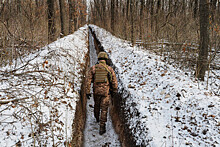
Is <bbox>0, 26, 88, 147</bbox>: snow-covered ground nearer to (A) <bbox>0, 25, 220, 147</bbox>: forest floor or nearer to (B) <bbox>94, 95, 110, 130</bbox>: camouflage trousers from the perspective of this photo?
(A) <bbox>0, 25, 220, 147</bbox>: forest floor

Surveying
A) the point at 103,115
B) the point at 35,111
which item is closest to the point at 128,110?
the point at 103,115

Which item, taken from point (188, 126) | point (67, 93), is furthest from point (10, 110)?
point (188, 126)

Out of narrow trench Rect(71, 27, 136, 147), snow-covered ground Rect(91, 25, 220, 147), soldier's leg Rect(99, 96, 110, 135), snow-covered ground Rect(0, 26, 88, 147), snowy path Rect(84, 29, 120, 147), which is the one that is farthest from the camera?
soldier's leg Rect(99, 96, 110, 135)

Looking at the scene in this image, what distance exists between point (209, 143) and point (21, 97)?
126 inches

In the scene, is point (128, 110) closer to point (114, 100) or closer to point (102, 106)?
point (102, 106)

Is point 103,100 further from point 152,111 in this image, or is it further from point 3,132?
point 3,132

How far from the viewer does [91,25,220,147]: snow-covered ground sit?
2.37 meters

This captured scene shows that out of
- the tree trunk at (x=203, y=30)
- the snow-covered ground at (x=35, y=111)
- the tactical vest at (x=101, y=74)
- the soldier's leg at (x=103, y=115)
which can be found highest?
the tree trunk at (x=203, y=30)

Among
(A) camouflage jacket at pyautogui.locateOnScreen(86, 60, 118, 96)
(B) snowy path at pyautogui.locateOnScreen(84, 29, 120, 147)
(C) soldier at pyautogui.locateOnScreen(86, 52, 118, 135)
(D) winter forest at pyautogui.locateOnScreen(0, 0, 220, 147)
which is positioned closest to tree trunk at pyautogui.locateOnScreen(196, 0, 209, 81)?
(D) winter forest at pyautogui.locateOnScreen(0, 0, 220, 147)

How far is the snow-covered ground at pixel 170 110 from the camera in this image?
7.76 feet

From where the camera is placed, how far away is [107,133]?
156 inches

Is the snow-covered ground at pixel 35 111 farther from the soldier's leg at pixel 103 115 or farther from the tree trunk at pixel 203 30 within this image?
the tree trunk at pixel 203 30

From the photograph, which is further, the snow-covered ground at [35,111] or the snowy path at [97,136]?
the snowy path at [97,136]

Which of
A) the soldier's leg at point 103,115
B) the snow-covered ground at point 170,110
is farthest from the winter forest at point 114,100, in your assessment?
the soldier's leg at point 103,115
